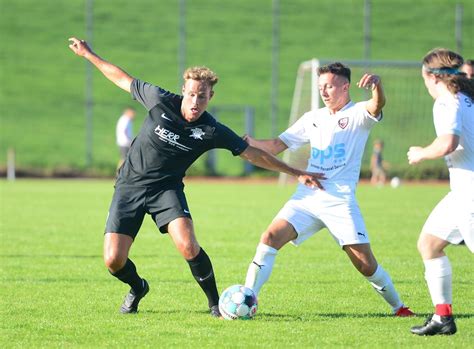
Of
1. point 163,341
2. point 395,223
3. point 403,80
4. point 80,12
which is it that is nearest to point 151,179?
point 163,341

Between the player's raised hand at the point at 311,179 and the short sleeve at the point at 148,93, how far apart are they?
1.37m

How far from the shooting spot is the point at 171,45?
4281cm

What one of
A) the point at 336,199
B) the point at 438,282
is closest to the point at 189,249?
the point at 336,199

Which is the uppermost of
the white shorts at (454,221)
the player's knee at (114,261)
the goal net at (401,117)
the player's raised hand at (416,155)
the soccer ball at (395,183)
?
the player's raised hand at (416,155)

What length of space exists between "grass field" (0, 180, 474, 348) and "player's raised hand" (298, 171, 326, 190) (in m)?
1.17

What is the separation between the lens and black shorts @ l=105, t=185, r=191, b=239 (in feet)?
25.4

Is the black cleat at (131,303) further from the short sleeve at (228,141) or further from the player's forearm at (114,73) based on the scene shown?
the player's forearm at (114,73)

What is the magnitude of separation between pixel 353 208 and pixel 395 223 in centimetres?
958

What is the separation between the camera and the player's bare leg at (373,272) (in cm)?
767

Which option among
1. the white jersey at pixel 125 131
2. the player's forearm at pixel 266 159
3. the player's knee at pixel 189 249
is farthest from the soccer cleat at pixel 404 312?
the white jersey at pixel 125 131

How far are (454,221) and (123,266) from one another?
115 inches

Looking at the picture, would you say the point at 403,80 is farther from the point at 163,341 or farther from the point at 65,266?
the point at 163,341

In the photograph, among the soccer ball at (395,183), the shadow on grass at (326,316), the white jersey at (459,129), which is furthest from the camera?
the soccer ball at (395,183)

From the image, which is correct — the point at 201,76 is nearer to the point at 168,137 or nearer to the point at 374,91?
→ the point at 168,137
